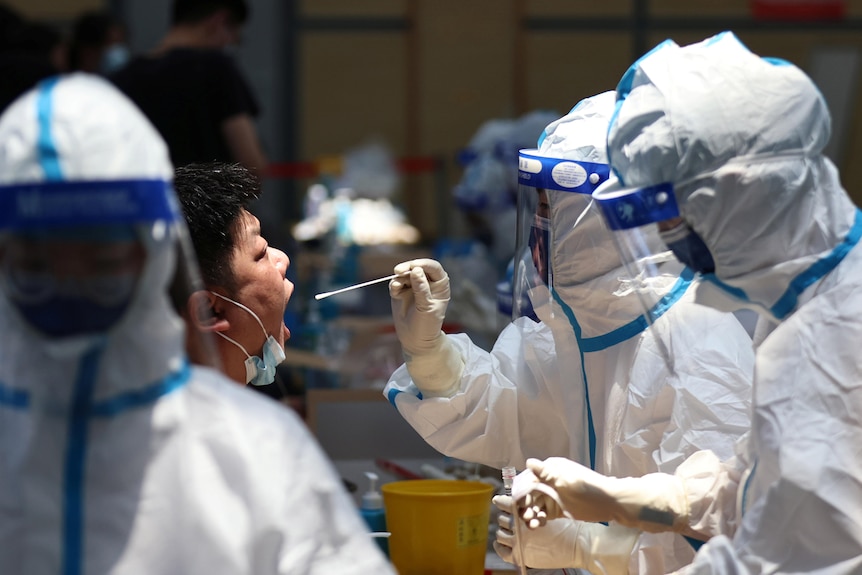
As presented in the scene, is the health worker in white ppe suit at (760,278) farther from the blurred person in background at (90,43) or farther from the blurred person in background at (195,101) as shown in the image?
the blurred person in background at (90,43)

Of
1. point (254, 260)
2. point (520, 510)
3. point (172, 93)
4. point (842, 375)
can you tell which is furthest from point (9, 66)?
point (842, 375)

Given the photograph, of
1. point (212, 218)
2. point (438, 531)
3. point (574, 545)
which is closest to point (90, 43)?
point (212, 218)

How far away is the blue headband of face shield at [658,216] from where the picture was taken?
1473mm

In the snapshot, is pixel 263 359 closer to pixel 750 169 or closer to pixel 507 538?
pixel 507 538

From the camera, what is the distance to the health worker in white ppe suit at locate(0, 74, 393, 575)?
1.07m

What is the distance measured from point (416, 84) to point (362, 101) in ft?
1.41

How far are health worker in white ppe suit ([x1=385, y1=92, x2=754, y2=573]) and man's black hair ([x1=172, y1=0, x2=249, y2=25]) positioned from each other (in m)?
2.21

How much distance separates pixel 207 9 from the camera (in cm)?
395

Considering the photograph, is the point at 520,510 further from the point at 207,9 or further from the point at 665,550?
the point at 207,9

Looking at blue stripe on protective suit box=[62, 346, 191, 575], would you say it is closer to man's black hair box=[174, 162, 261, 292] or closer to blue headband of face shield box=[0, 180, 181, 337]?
blue headband of face shield box=[0, 180, 181, 337]

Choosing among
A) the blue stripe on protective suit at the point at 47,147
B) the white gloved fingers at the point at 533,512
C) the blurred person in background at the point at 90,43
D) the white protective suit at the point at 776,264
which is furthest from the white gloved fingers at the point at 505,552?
the blurred person in background at the point at 90,43

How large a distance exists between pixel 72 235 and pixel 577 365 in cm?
112

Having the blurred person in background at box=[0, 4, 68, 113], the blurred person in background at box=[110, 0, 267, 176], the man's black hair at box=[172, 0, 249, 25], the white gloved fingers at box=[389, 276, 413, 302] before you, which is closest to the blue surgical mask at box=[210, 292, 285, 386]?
the white gloved fingers at box=[389, 276, 413, 302]

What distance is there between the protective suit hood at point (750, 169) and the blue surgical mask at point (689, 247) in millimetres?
20
